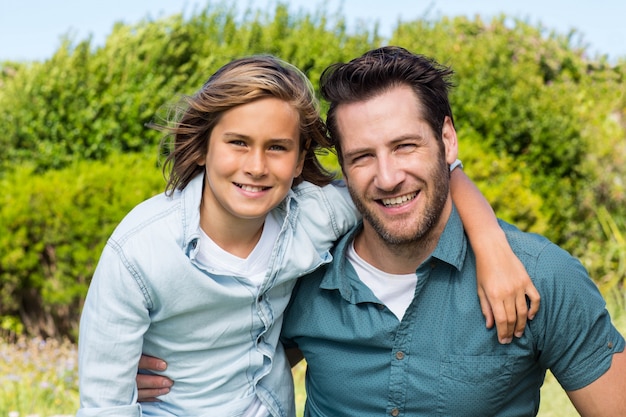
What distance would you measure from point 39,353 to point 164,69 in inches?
110

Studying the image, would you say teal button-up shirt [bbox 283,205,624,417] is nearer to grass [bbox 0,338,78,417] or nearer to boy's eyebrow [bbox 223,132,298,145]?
boy's eyebrow [bbox 223,132,298,145]

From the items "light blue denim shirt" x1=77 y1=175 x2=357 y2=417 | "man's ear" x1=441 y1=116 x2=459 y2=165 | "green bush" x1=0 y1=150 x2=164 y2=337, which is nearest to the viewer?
"light blue denim shirt" x1=77 y1=175 x2=357 y2=417

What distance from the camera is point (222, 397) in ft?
8.46

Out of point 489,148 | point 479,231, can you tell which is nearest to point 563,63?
point 489,148

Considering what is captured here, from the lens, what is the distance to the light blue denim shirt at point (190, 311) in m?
2.34

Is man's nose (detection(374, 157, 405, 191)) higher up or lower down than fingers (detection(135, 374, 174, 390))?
higher up

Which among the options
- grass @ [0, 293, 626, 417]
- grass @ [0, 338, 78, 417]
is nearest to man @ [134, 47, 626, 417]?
grass @ [0, 293, 626, 417]

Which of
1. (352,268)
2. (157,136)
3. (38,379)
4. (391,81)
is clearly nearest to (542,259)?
(352,268)

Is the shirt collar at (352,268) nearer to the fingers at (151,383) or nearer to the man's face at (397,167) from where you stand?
the man's face at (397,167)

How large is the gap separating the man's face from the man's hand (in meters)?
0.81

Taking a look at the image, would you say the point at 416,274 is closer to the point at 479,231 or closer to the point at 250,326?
the point at 479,231

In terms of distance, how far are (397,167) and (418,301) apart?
41 cm

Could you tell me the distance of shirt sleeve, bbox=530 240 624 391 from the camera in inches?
88.6

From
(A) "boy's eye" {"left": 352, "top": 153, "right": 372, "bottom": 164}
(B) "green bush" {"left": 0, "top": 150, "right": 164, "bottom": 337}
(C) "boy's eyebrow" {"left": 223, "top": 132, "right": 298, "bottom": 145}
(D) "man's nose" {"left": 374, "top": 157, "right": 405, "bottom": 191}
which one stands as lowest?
(B) "green bush" {"left": 0, "top": 150, "right": 164, "bottom": 337}
